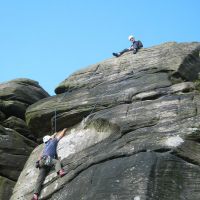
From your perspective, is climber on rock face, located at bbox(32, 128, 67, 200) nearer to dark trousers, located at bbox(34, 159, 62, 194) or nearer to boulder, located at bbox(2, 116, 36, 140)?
dark trousers, located at bbox(34, 159, 62, 194)

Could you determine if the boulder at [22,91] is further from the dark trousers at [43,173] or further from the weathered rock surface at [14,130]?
the dark trousers at [43,173]

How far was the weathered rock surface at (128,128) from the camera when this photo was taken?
1451 cm

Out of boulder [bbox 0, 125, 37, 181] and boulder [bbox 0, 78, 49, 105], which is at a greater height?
boulder [bbox 0, 78, 49, 105]

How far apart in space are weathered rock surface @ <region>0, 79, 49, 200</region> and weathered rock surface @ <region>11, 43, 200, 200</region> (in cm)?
72

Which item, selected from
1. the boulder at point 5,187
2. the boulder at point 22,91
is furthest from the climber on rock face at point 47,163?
the boulder at point 22,91

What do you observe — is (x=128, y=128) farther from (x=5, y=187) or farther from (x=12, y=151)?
(x=12, y=151)

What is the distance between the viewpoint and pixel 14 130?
24.5 meters

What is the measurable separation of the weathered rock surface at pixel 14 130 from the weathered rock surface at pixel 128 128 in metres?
0.72

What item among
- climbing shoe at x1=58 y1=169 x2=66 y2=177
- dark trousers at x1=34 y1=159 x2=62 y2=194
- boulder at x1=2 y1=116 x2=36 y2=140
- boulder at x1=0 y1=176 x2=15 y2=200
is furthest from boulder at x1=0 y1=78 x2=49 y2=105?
climbing shoe at x1=58 y1=169 x2=66 y2=177

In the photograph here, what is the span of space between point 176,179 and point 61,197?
13.8ft

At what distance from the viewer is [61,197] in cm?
1648

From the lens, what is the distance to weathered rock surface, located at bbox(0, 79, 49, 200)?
2165 cm

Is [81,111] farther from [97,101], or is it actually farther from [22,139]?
[22,139]

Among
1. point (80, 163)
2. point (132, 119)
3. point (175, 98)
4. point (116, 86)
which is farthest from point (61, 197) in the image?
point (116, 86)
